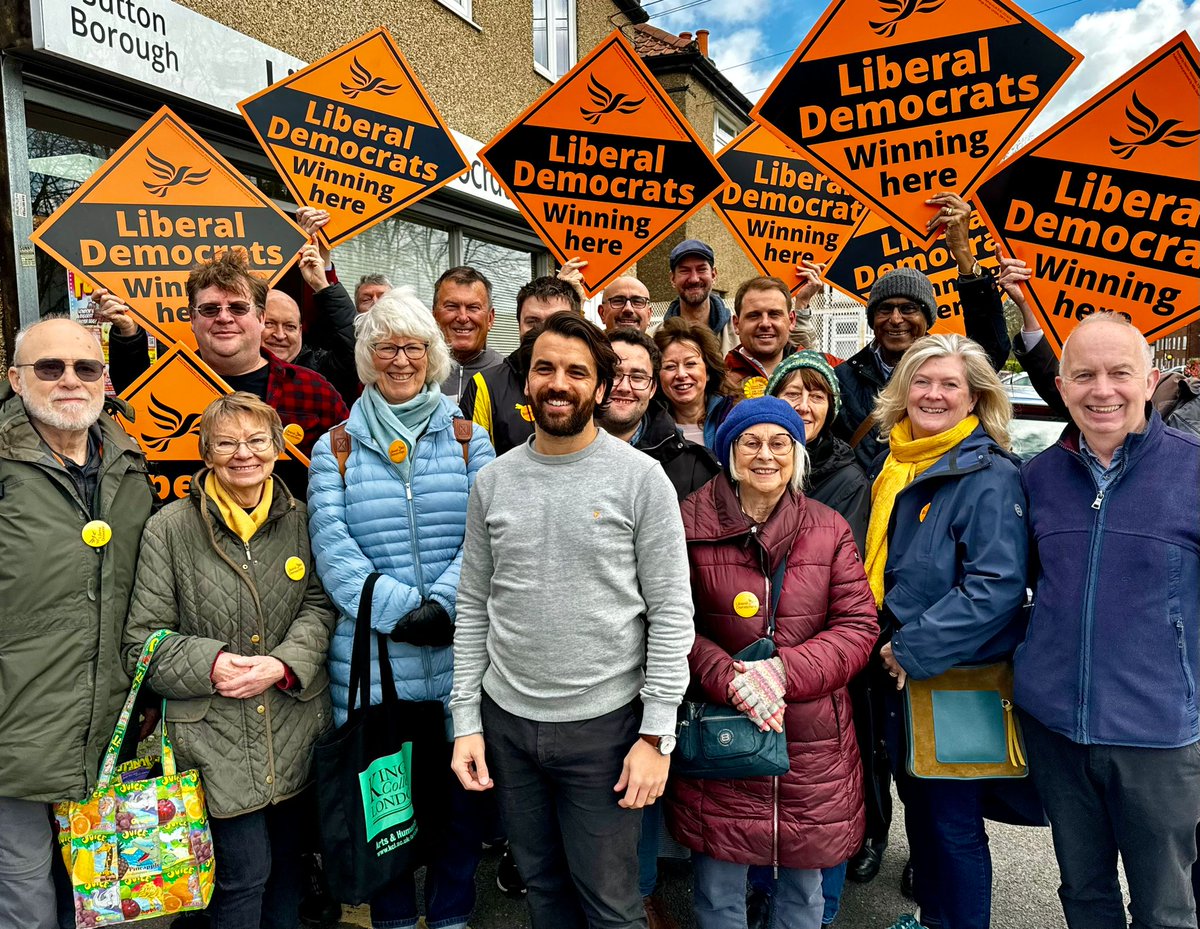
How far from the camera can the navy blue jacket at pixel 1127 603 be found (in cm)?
224

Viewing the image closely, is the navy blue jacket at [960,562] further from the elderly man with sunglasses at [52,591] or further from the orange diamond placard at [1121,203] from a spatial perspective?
the elderly man with sunglasses at [52,591]

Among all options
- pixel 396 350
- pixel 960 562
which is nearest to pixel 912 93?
pixel 960 562

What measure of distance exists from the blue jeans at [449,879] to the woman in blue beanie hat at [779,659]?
756mm

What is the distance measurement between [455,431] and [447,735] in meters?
1.08

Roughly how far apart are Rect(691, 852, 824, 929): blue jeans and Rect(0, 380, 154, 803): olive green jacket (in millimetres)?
1985

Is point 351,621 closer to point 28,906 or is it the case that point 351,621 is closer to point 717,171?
point 28,906

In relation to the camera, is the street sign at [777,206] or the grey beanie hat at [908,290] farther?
the street sign at [777,206]

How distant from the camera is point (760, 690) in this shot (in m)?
2.42

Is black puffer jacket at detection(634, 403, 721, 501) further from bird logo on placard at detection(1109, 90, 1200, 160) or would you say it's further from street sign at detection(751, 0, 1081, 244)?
bird logo on placard at detection(1109, 90, 1200, 160)

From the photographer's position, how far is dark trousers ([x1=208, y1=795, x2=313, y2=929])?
263cm

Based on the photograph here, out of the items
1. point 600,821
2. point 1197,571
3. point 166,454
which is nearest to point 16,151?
point 166,454

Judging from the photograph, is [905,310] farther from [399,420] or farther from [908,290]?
[399,420]

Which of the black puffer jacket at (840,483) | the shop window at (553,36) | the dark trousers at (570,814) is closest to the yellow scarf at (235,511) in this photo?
the dark trousers at (570,814)

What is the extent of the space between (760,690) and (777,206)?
358 centimetres
